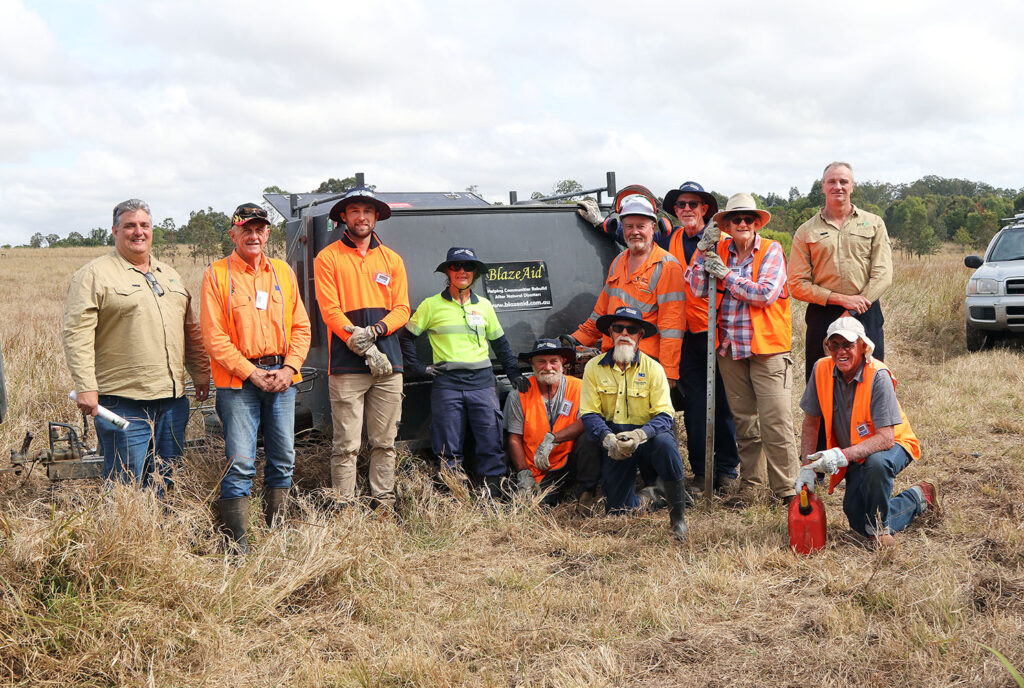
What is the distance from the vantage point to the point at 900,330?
13.5 m

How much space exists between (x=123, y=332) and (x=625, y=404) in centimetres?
314

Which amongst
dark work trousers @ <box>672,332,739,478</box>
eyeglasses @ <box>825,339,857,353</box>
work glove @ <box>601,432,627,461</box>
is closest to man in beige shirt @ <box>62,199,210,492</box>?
work glove @ <box>601,432,627,461</box>

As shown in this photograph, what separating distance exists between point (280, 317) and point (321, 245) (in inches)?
54.0

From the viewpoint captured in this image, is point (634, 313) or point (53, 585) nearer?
point (53, 585)

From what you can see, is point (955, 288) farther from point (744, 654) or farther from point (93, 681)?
point (93, 681)

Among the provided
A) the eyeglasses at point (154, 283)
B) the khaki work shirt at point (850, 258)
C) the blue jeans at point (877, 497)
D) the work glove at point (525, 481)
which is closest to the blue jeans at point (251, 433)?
the eyeglasses at point (154, 283)

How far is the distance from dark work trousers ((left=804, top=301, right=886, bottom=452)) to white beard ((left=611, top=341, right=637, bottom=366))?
4.34 ft

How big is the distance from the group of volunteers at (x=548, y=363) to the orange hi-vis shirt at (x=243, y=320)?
1cm

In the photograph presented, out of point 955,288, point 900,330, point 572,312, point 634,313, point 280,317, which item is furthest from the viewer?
point 955,288

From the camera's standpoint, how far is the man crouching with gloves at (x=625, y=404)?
18.9 feet

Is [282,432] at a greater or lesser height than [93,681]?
greater

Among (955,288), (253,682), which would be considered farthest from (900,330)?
(253,682)

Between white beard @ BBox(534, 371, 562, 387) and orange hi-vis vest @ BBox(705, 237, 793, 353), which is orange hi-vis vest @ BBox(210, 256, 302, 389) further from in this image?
orange hi-vis vest @ BBox(705, 237, 793, 353)

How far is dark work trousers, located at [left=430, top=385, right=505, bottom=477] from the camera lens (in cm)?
601
